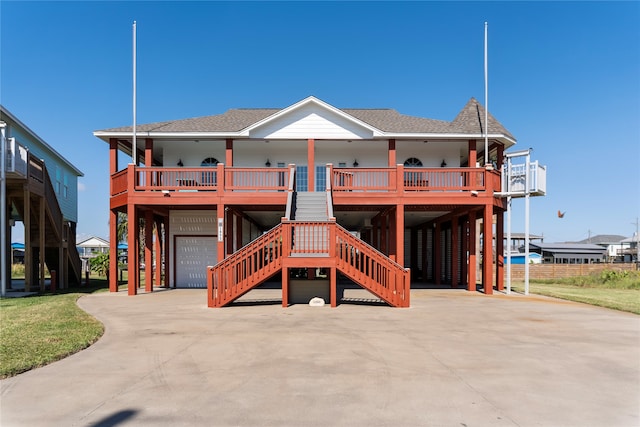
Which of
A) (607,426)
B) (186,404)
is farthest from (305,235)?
A: (607,426)

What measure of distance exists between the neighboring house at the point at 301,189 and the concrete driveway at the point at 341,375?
2979 mm

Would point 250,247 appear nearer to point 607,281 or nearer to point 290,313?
point 290,313

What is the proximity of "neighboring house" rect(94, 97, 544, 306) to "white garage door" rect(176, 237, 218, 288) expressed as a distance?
0.16 feet

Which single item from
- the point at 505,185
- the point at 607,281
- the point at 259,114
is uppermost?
the point at 259,114

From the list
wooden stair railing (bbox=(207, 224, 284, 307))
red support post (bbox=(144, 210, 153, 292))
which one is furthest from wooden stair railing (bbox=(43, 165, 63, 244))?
wooden stair railing (bbox=(207, 224, 284, 307))

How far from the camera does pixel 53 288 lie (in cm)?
1736

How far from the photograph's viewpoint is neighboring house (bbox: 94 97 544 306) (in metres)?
12.8

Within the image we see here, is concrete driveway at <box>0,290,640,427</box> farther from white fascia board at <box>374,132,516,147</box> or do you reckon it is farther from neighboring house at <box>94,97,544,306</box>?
white fascia board at <box>374,132,516,147</box>

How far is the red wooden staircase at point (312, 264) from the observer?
1255cm

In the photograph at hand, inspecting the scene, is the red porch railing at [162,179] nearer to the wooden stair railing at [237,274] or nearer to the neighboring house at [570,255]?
the wooden stair railing at [237,274]

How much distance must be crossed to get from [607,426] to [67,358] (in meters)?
7.30

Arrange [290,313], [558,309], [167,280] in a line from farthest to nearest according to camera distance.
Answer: [167,280]
[558,309]
[290,313]

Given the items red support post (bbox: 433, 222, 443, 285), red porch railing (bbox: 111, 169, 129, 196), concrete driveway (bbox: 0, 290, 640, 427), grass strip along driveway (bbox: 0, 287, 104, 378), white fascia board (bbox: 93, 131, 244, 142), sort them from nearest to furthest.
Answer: concrete driveway (bbox: 0, 290, 640, 427) < grass strip along driveway (bbox: 0, 287, 104, 378) < red porch railing (bbox: 111, 169, 129, 196) < white fascia board (bbox: 93, 131, 244, 142) < red support post (bbox: 433, 222, 443, 285)

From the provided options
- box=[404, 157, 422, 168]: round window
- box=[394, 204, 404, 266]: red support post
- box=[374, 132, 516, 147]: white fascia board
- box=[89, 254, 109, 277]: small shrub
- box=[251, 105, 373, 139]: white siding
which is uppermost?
box=[251, 105, 373, 139]: white siding
